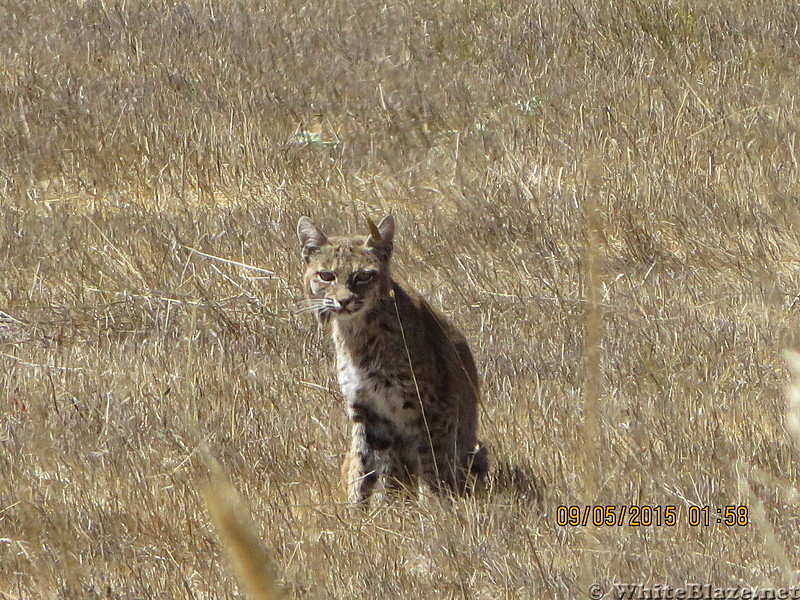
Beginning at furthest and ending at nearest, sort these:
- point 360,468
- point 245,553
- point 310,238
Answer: point 310,238 → point 360,468 → point 245,553

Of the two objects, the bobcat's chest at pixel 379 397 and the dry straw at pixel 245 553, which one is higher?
the dry straw at pixel 245 553

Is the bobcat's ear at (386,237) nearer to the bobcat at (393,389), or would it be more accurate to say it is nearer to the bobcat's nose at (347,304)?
the bobcat at (393,389)

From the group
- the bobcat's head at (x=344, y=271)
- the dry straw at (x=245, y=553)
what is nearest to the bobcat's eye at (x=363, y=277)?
the bobcat's head at (x=344, y=271)

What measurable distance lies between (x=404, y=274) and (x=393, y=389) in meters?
2.51

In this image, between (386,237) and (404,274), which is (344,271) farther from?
(404,274)

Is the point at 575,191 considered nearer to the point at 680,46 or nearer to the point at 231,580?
the point at 680,46

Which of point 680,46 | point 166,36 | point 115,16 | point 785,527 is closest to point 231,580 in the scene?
point 785,527

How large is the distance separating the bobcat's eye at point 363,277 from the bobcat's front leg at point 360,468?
58cm

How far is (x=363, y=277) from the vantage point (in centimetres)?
491

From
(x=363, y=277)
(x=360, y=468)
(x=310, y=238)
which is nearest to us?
(x=360, y=468)

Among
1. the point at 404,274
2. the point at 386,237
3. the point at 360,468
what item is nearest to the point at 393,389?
the point at 360,468

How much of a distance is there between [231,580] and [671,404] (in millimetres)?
2234

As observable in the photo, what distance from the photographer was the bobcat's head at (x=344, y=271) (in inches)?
191

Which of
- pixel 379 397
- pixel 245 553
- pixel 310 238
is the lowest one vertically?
pixel 379 397
